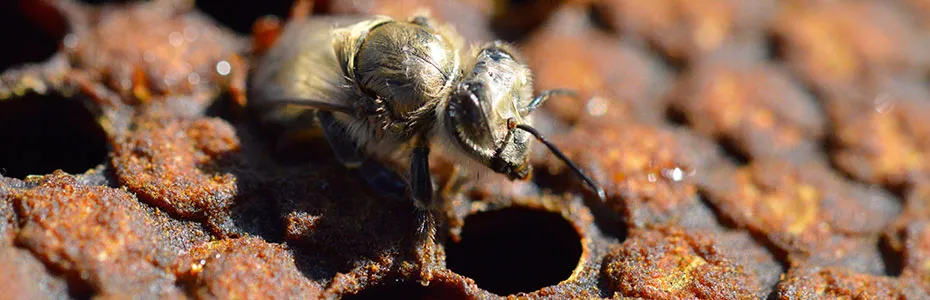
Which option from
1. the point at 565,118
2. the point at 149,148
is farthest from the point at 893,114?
the point at 149,148

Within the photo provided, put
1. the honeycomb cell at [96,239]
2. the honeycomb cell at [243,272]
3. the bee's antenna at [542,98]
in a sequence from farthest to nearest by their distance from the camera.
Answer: the bee's antenna at [542,98], the honeycomb cell at [243,272], the honeycomb cell at [96,239]

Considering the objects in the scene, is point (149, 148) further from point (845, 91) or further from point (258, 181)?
point (845, 91)

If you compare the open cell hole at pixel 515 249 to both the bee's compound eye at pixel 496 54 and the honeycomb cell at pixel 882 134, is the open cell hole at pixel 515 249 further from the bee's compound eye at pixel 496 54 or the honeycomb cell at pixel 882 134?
the honeycomb cell at pixel 882 134

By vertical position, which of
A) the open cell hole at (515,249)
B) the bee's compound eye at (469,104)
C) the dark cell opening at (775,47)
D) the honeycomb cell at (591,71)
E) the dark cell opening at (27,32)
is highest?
the bee's compound eye at (469,104)

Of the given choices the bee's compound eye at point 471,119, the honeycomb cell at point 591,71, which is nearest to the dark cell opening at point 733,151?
the honeycomb cell at point 591,71

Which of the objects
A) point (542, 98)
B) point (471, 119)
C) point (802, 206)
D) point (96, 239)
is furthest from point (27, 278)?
point (802, 206)

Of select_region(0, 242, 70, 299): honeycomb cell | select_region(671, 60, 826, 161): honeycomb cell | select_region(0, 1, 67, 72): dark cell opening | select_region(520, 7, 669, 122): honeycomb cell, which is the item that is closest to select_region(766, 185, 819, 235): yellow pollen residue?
select_region(671, 60, 826, 161): honeycomb cell

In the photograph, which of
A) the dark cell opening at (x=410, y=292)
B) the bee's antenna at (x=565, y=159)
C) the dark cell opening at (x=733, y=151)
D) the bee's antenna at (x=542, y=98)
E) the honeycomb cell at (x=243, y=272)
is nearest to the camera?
the honeycomb cell at (x=243, y=272)

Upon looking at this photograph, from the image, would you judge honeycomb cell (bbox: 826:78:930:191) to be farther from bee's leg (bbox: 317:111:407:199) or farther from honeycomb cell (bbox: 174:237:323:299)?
honeycomb cell (bbox: 174:237:323:299)
